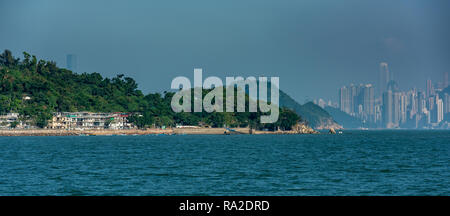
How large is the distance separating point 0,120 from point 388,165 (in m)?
171

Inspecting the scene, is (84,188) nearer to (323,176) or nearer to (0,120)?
(323,176)

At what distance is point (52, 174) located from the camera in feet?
144

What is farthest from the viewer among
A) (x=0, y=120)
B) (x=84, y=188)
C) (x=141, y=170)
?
(x=0, y=120)
